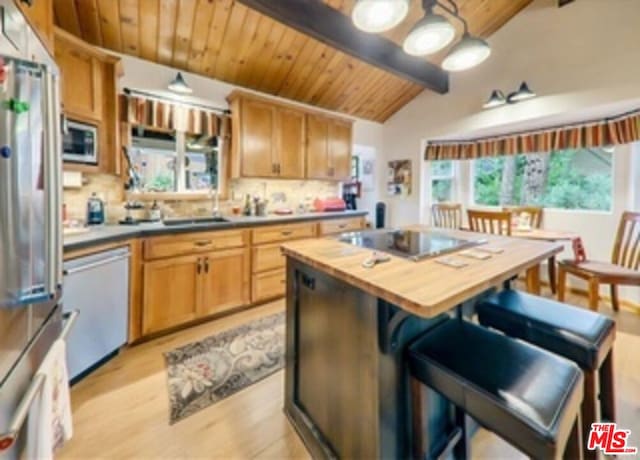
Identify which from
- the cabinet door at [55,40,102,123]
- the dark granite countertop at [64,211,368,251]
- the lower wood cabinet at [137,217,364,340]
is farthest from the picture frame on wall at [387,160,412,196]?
the cabinet door at [55,40,102,123]

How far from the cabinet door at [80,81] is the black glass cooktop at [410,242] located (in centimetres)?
208

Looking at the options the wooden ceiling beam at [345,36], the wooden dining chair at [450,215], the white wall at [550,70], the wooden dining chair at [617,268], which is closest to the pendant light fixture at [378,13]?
the wooden ceiling beam at [345,36]

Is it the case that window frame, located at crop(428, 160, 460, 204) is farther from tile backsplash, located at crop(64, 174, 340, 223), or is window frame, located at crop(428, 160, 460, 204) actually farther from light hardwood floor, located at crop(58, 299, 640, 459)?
light hardwood floor, located at crop(58, 299, 640, 459)

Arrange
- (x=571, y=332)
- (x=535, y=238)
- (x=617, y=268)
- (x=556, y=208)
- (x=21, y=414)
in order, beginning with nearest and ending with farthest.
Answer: (x=21, y=414) < (x=571, y=332) < (x=617, y=268) < (x=535, y=238) < (x=556, y=208)

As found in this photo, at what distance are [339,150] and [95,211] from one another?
289 centimetres

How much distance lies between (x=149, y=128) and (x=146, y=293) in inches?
62.5

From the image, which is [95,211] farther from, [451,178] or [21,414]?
[451,178]

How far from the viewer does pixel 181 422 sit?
1.66 m

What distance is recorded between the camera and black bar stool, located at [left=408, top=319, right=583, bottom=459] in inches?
33.9

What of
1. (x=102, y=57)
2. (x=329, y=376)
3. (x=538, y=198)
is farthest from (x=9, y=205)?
(x=538, y=198)

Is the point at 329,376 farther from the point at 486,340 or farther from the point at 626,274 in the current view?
the point at 626,274

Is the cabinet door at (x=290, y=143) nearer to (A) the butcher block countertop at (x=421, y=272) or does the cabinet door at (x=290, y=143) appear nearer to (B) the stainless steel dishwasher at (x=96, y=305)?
(B) the stainless steel dishwasher at (x=96, y=305)

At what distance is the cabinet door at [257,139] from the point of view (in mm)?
3367

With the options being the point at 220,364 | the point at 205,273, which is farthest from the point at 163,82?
the point at 220,364
